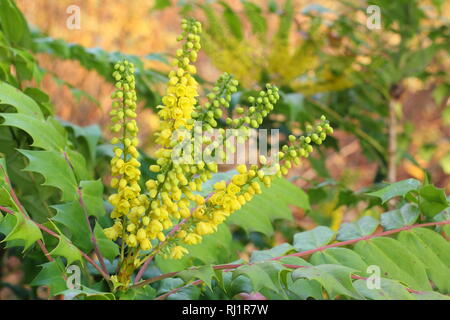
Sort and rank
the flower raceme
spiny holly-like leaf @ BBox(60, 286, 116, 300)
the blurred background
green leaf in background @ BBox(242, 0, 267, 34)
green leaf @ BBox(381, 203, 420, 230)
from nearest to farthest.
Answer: spiny holly-like leaf @ BBox(60, 286, 116, 300) → the flower raceme → green leaf @ BBox(381, 203, 420, 230) → the blurred background → green leaf in background @ BBox(242, 0, 267, 34)

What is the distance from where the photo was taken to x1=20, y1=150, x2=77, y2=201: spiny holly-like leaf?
105 cm

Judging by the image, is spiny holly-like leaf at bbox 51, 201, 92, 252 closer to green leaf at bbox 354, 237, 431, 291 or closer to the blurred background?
green leaf at bbox 354, 237, 431, 291

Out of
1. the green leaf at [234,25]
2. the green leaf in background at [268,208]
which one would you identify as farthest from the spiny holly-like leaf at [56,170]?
the green leaf at [234,25]

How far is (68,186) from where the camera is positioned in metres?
1.09

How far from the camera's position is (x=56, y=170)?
3.56 feet

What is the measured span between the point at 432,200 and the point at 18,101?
849 mm

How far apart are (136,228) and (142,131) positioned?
11.7 ft

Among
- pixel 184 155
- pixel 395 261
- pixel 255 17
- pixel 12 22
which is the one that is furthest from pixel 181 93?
pixel 255 17

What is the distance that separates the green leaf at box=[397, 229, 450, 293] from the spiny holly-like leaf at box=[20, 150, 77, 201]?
65cm

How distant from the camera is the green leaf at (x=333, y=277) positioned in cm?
87

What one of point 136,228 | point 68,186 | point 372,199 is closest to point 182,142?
point 136,228

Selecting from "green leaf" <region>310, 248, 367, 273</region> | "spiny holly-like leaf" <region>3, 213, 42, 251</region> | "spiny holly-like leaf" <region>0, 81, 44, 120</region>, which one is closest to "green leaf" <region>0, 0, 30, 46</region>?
"spiny holly-like leaf" <region>0, 81, 44, 120</region>

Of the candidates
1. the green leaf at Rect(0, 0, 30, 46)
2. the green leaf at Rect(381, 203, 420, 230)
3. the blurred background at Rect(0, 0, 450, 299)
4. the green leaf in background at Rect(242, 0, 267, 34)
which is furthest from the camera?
the green leaf in background at Rect(242, 0, 267, 34)

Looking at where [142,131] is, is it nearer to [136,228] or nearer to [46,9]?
[46,9]
